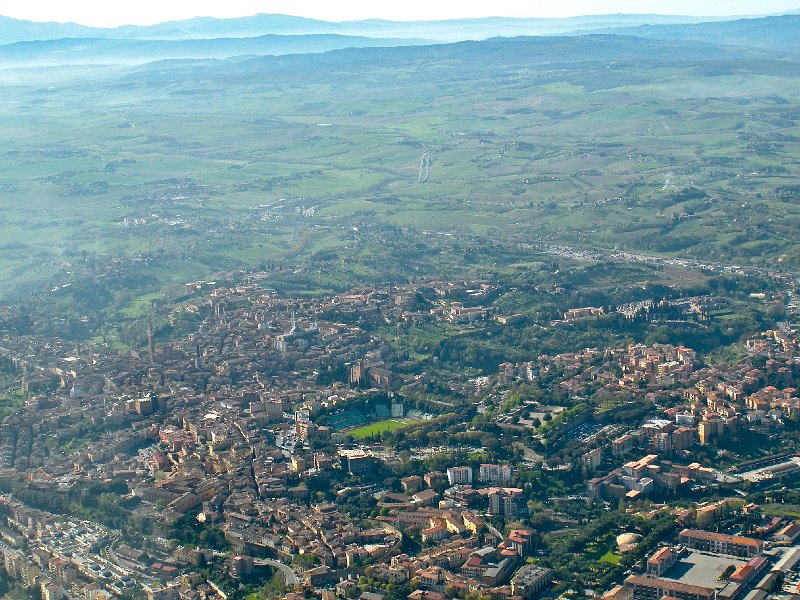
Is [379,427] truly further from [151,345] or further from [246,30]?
[246,30]

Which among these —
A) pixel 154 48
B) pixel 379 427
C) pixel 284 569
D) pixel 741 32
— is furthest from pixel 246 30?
pixel 284 569

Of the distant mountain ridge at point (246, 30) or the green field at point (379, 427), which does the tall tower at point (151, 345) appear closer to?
the green field at point (379, 427)

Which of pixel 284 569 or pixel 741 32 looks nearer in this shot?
pixel 284 569

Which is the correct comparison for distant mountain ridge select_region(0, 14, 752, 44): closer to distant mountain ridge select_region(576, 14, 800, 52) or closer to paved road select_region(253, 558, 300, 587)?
distant mountain ridge select_region(576, 14, 800, 52)

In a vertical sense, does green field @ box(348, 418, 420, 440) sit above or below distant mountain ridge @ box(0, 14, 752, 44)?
above

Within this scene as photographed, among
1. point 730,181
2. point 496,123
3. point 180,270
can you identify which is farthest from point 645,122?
point 180,270

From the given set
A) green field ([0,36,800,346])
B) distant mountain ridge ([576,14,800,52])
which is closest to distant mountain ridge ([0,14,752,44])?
distant mountain ridge ([576,14,800,52])
